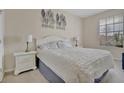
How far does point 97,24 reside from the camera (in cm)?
481

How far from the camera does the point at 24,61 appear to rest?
2707mm

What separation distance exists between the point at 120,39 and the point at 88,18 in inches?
78.5

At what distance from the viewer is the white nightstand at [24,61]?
2572mm

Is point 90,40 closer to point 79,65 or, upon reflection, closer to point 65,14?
point 65,14

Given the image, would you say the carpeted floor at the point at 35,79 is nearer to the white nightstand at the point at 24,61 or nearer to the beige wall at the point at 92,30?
the white nightstand at the point at 24,61

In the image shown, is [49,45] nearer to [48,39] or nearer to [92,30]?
[48,39]

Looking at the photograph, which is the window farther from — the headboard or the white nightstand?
the white nightstand

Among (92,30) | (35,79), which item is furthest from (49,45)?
(92,30)

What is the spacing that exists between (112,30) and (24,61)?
4.06m

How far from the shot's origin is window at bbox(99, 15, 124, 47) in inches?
160

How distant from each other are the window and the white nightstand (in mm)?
3498

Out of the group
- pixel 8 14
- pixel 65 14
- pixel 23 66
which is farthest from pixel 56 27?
pixel 23 66

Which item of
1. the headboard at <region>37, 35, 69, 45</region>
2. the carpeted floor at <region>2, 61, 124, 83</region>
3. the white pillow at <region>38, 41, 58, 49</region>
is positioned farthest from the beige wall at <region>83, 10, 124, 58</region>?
the white pillow at <region>38, 41, 58, 49</region>
